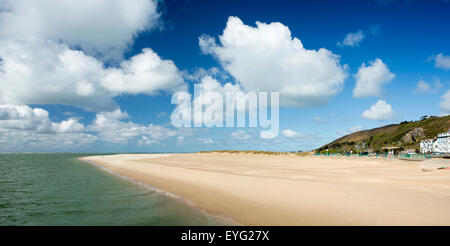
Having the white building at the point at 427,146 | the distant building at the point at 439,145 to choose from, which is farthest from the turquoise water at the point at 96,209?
the white building at the point at 427,146

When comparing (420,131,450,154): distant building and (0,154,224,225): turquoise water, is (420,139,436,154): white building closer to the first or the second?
(420,131,450,154): distant building

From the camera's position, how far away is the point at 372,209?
9.23 m

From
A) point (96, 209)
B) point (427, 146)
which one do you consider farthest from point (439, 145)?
point (96, 209)

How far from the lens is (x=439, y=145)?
81688 millimetres

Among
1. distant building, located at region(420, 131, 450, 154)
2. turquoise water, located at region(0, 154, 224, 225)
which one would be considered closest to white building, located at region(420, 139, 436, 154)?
distant building, located at region(420, 131, 450, 154)

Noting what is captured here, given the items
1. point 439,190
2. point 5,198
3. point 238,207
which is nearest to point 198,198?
point 238,207

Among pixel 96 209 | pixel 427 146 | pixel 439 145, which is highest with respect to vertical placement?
pixel 439 145

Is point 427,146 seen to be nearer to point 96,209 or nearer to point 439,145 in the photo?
point 439,145

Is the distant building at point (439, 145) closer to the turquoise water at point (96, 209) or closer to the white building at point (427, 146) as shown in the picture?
the white building at point (427, 146)

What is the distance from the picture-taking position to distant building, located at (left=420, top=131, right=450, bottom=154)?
76.1m

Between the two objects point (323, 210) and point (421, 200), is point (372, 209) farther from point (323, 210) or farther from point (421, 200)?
point (421, 200)
